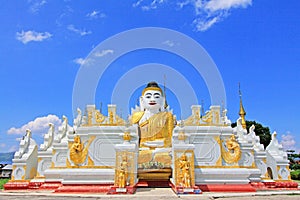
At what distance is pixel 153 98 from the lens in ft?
58.7

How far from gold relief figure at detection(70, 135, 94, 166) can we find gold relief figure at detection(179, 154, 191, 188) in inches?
192

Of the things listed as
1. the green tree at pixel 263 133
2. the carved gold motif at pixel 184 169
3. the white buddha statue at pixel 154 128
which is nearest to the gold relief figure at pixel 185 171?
the carved gold motif at pixel 184 169

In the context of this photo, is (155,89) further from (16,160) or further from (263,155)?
(16,160)

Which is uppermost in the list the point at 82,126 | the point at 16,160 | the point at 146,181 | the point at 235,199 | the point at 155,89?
the point at 155,89

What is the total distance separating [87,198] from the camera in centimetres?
1023

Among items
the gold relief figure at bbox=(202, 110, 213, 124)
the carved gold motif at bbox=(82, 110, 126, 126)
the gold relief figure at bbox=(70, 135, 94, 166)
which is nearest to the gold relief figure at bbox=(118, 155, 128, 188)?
the gold relief figure at bbox=(70, 135, 94, 166)

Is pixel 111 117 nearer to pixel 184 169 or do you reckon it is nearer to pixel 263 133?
pixel 184 169

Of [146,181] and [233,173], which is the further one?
[146,181]

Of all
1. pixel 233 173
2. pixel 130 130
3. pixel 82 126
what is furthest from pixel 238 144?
pixel 82 126

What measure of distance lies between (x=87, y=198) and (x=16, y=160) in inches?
303

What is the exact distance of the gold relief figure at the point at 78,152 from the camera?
1395 cm

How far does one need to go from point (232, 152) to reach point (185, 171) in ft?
11.5

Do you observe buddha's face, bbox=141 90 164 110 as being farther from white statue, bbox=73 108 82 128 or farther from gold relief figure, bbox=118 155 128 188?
gold relief figure, bbox=118 155 128 188

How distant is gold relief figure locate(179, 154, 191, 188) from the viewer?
11664 mm
